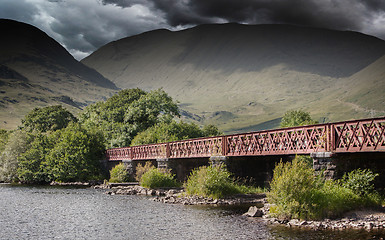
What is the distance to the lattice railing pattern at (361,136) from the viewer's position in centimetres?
2379

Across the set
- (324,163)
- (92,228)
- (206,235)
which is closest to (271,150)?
(324,163)

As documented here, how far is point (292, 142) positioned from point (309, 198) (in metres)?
7.24

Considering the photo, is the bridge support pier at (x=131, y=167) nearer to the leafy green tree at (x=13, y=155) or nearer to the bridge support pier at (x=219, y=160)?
the leafy green tree at (x=13, y=155)

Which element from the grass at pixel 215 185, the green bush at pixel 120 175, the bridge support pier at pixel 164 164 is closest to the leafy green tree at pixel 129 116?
the green bush at pixel 120 175

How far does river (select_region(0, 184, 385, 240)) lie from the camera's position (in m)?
21.4

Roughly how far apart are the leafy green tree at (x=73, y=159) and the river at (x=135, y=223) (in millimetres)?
25529

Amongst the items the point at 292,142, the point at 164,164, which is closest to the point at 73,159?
the point at 164,164

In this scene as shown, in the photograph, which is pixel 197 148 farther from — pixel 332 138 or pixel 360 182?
pixel 360 182

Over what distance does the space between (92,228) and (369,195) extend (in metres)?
17.5

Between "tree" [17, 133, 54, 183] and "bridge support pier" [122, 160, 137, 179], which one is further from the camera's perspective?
"tree" [17, 133, 54, 183]

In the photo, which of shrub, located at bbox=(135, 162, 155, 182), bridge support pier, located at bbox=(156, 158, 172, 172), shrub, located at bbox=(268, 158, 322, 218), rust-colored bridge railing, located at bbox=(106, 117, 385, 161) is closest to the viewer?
shrub, located at bbox=(268, 158, 322, 218)

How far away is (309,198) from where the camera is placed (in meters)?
24.2

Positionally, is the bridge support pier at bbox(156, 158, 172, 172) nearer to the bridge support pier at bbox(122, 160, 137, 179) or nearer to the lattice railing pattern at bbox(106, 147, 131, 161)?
the bridge support pier at bbox(122, 160, 137, 179)

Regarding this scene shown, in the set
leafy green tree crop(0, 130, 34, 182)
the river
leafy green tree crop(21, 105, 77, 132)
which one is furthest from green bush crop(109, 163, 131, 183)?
leafy green tree crop(21, 105, 77, 132)
